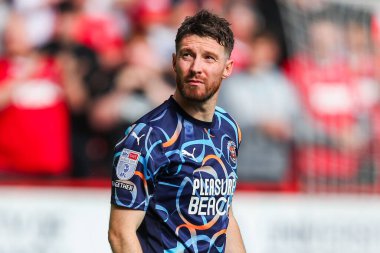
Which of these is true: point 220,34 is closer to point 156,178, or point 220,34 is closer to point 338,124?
point 156,178

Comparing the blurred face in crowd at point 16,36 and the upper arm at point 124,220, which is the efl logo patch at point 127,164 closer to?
the upper arm at point 124,220

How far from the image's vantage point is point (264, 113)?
10586mm

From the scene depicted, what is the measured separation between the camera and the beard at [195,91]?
4.83 meters

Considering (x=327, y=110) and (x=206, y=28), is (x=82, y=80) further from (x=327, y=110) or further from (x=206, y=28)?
(x=206, y=28)

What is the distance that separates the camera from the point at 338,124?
A: 11.0m

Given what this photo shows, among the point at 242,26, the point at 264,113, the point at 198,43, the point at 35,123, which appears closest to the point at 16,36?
the point at 35,123

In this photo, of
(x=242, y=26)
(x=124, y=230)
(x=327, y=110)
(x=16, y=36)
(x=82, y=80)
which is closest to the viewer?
(x=124, y=230)

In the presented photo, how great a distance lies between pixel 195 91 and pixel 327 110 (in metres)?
6.27

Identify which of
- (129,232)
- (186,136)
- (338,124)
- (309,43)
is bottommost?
(129,232)

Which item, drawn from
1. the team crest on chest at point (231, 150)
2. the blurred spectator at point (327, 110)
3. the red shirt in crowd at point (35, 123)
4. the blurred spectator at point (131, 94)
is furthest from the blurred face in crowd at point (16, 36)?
the team crest on chest at point (231, 150)

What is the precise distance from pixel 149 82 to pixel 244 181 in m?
1.55

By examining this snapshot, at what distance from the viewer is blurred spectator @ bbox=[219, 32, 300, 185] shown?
10.5 metres

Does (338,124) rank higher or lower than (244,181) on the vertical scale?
higher

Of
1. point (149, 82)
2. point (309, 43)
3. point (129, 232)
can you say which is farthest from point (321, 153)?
point (129, 232)
